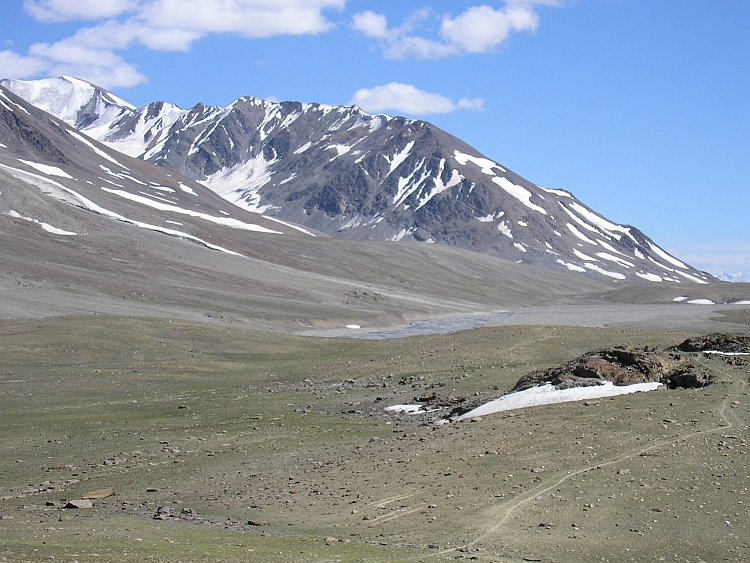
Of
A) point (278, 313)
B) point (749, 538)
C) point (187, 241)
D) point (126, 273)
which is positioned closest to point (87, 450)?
point (749, 538)

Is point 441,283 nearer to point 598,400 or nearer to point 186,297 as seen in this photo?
point 186,297

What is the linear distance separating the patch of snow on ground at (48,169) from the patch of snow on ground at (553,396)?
14073 centimetres

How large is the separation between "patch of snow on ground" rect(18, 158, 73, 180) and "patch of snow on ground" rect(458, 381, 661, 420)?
14073 centimetres

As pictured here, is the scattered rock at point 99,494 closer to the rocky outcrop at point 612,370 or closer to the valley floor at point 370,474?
the valley floor at point 370,474

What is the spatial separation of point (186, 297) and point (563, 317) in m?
51.4

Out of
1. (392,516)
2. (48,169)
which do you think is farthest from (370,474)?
(48,169)

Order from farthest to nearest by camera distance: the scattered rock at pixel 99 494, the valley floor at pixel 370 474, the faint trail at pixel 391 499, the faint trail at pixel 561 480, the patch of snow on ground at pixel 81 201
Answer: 1. the patch of snow on ground at pixel 81 201
2. the scattered rock at pixel 99 494
3. the faint trail at pixel 391 499
4. the faint trail at pixel 561 480
5. the valley floor at pixel 370 474

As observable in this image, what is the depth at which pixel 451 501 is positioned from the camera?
18641 mm

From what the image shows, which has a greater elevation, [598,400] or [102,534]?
[598,400]

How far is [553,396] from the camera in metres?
27.9

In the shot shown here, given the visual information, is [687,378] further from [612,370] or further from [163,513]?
[163,513]

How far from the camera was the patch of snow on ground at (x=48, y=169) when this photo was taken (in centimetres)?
15560

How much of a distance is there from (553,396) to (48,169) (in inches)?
5858

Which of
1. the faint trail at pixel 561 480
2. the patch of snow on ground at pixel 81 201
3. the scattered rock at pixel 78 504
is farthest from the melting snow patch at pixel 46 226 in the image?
the faint trail at pixel 561 480
